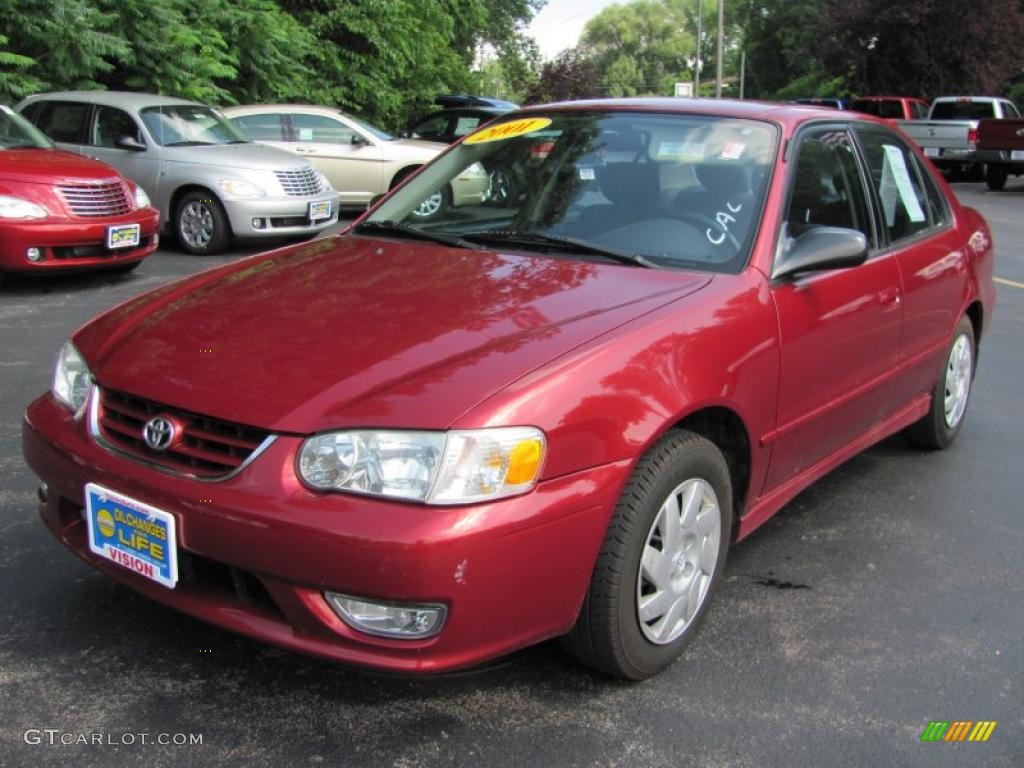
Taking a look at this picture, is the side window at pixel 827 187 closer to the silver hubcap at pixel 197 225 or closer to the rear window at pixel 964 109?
the silver hubcap at pixel 197 225

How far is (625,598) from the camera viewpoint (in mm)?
2523

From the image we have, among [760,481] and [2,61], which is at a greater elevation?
[2,61]

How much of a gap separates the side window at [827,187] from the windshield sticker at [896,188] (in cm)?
22

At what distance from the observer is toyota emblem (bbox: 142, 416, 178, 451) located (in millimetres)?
2422

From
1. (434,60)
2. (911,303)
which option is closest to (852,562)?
(911,303)

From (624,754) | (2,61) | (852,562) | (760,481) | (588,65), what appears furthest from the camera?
(588,65)

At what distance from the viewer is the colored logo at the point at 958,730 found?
8.34ft

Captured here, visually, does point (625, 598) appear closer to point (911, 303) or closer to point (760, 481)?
point (760, 481)

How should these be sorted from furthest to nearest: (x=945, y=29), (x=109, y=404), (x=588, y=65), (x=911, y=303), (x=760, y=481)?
(x=588, y=65), (x=945, y=29), (x=911, y=303), (x=760, y=481), (x=109, y=404)

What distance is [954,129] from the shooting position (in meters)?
21.8

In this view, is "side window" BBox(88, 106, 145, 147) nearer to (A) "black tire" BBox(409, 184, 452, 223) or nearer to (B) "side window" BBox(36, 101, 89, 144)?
(B) "side window" BBox(36, 101, 89, 144)

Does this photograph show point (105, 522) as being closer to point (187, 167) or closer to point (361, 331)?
point (361, 331)

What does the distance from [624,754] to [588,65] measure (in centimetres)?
4324

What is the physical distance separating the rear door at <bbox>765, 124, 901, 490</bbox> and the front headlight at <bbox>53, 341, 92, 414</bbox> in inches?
79.7
